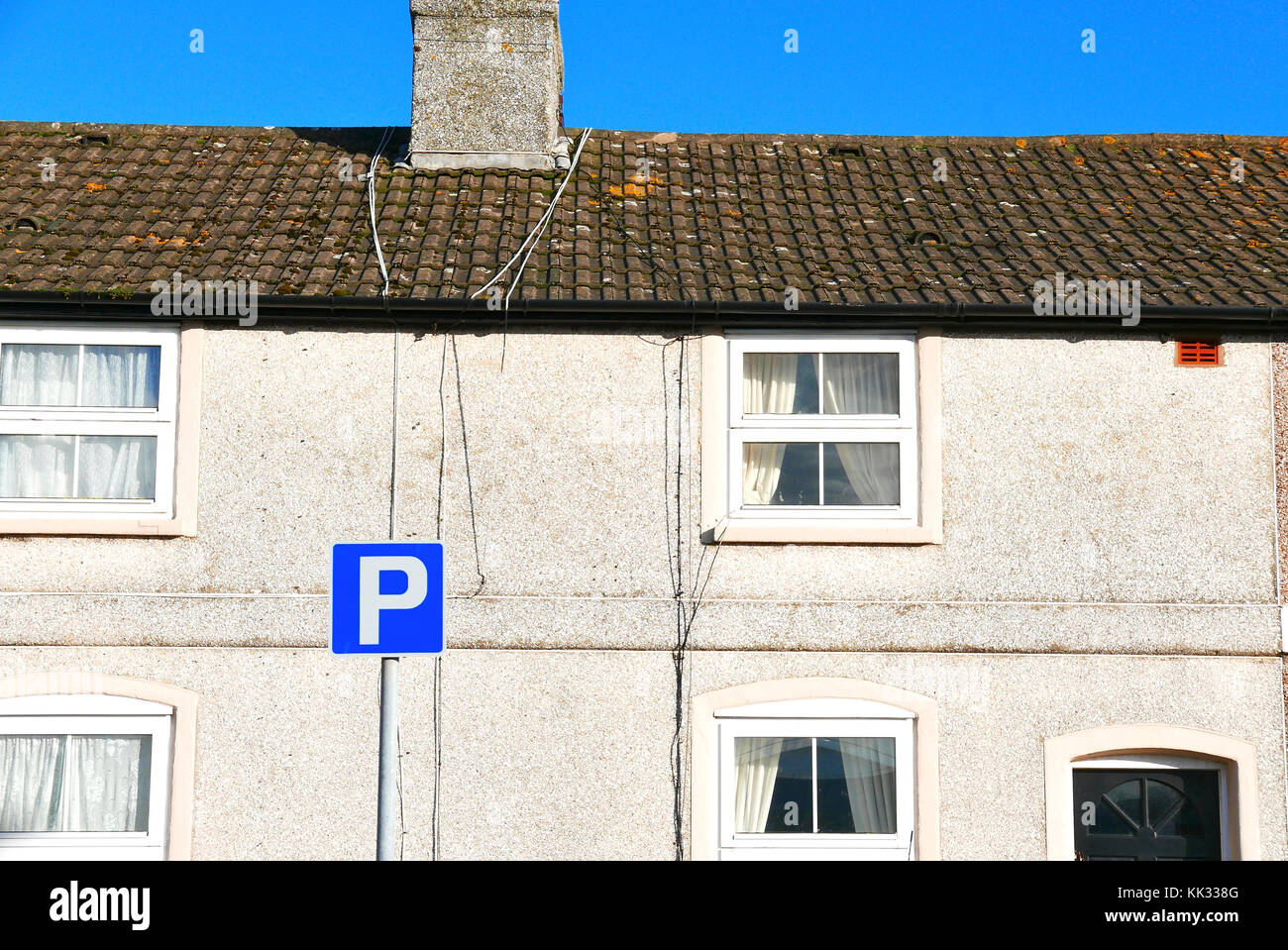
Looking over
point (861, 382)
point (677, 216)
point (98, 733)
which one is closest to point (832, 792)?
point (861, 382)

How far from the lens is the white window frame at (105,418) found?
8500 millimetres

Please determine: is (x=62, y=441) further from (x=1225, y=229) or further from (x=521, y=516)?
(x=1225, y=229)

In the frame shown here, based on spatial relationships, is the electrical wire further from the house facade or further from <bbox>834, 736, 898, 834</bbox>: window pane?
<bbox>834, 736, 898, 834</bbox>: window pane

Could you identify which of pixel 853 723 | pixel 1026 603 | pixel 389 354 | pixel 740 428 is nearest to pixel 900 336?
→ pixel 740 428

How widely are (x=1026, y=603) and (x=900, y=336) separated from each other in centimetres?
202

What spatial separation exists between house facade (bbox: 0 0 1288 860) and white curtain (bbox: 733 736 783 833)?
4 cm

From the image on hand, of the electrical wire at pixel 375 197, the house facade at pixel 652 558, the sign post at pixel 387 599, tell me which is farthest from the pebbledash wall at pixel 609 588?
the sign post at pixel 387 599

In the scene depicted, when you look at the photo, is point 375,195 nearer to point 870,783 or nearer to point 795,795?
point 795,795

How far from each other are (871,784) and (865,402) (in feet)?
8.60

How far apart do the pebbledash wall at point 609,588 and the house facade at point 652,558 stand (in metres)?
0.02

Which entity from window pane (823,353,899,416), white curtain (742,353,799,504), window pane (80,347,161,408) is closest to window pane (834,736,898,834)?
white curtain (742,353,799,504)

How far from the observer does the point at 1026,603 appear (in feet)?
27.7

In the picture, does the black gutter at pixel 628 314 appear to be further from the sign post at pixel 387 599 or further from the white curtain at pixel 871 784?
the sign post at pixel 387 599
